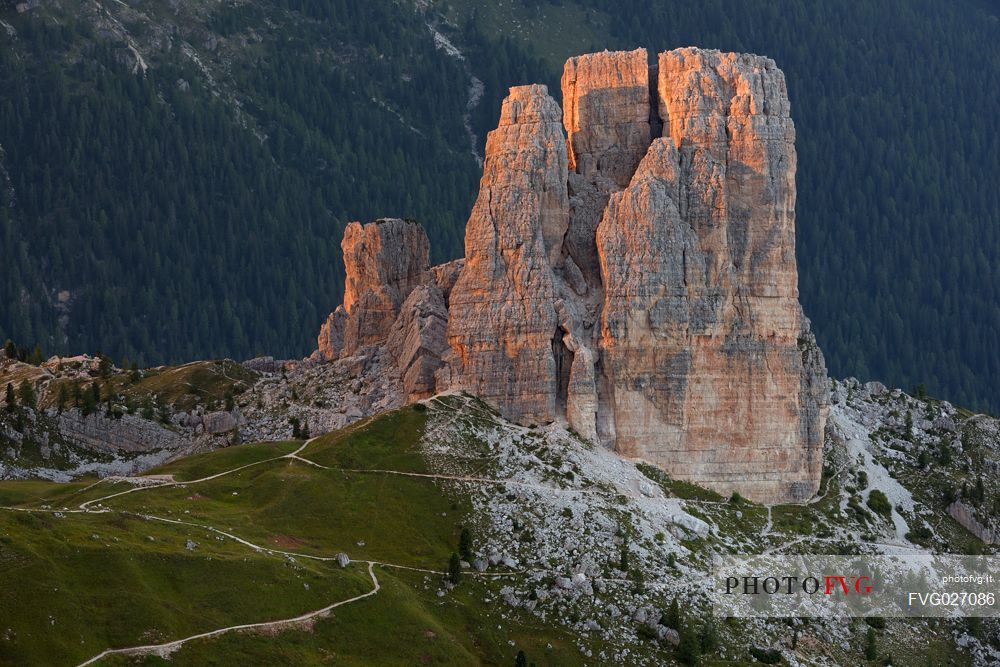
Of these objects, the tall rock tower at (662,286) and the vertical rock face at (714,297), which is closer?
the tall rock tower at (662,286)

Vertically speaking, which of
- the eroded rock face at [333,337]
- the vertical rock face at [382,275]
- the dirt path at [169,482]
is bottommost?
the dirt path at [169,482]

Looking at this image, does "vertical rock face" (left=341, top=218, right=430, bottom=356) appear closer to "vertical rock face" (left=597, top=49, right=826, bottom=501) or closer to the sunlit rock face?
the sunlit rock face

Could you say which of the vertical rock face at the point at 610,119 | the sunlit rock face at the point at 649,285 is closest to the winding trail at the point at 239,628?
the sunlit rock face at the point at 649,285

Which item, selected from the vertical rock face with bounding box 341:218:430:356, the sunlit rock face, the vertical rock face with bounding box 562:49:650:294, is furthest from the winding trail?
the vertical rock face with bounding box 562:49:650:294

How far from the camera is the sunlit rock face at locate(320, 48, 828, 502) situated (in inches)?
5448

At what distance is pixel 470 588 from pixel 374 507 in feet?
35.7

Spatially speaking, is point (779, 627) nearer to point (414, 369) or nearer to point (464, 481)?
point (464, 481)

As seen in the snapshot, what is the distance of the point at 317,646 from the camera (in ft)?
355

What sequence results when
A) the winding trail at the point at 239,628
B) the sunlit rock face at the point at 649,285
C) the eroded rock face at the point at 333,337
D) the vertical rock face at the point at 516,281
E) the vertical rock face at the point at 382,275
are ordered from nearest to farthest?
1. the winding trail at the point at 239,628
2. the vertical rock face at the point at 516,281
3. the sunlit rock face at the point at 649,285
4. the vertical rock face at the point at 382,275
5. the eroded rock face at the point at 333,337

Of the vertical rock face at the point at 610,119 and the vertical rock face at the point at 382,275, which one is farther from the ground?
the vertical rock face at the point at 610,119

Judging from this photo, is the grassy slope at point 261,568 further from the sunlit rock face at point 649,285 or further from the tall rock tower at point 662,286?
the tall rock tower at point 662,286

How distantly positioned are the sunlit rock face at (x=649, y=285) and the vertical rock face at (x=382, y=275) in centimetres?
843

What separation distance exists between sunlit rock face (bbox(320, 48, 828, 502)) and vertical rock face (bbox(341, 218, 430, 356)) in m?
8.43

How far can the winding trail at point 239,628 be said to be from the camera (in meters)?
99.1
